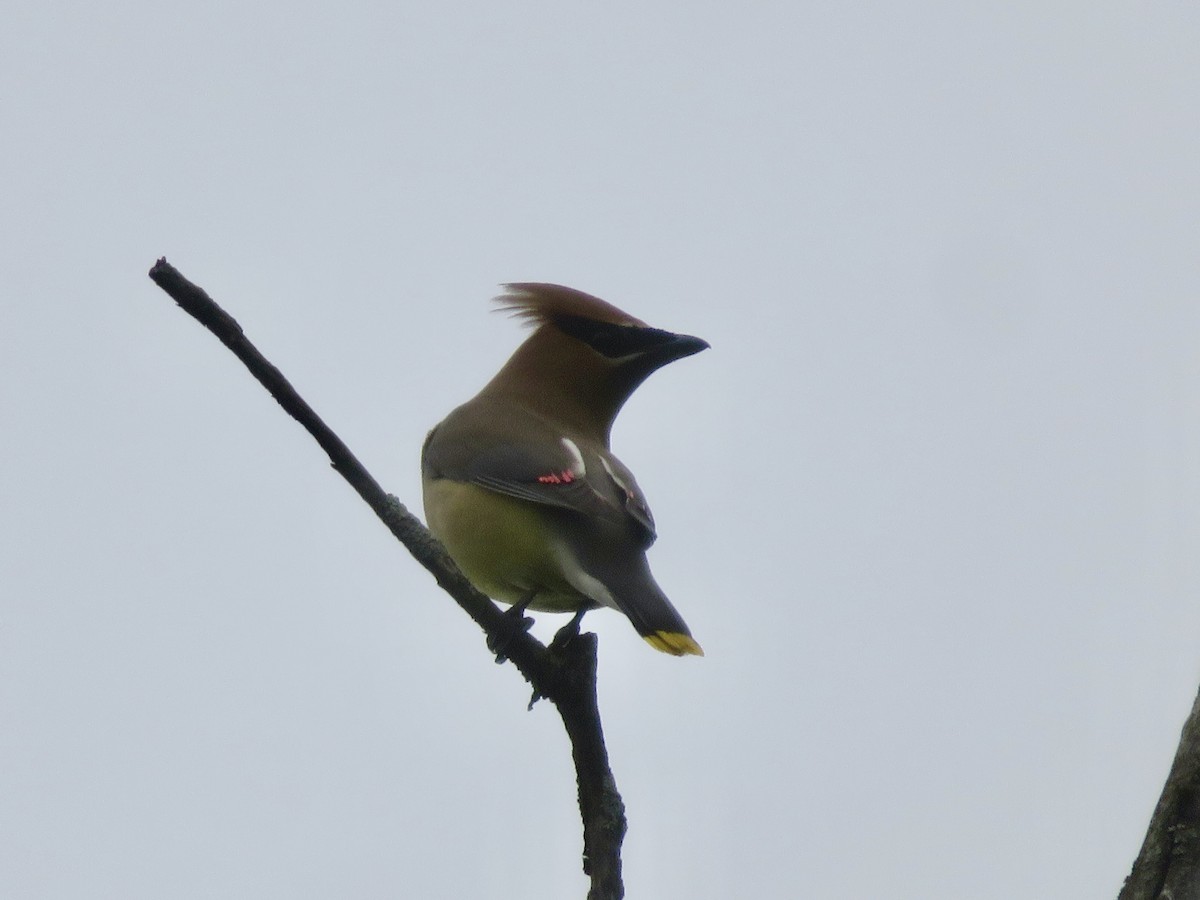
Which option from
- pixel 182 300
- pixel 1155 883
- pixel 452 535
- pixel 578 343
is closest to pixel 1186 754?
pixel 1155 883

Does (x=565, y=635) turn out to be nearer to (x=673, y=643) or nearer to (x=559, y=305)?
(x=673, y=643)

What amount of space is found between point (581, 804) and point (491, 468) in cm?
156

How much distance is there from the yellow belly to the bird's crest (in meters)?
0.79

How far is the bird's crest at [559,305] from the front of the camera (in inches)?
185

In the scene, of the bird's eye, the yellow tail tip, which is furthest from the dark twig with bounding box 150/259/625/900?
the bird's eye

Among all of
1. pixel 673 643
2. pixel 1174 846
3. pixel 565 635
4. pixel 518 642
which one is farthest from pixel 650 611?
pixel 1174 846

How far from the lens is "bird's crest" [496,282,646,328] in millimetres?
4707

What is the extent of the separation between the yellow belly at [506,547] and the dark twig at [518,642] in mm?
745

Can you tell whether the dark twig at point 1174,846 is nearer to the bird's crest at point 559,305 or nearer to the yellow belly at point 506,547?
the yellow belly at point 506,547

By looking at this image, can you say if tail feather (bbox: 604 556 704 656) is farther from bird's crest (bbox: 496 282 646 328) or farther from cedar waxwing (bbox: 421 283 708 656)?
bird's crest (bbox: 496 282 646 328)

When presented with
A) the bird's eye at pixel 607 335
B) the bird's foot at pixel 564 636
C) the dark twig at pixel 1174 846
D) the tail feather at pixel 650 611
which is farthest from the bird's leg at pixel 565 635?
the bird's eye at pixel 607 335

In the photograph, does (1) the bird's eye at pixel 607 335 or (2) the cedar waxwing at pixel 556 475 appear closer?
(2) the cedar waxwing at pixel 556 475

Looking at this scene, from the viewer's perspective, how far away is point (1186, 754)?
101 inches

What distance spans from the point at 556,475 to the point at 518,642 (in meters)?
1.08
